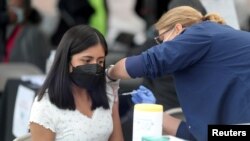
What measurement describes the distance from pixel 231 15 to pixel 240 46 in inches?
46.5

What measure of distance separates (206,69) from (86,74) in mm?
500

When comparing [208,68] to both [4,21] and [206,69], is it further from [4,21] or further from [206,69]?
[4,21]

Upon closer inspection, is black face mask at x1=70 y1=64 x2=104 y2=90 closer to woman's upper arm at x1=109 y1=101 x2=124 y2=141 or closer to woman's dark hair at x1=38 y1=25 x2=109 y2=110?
woman's dark hair at x1=38 y1=25 x2=109 y2=110

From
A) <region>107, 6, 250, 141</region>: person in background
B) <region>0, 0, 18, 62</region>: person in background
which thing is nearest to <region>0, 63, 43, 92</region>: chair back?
<region>0, 0, 18, 62</region>: person in background

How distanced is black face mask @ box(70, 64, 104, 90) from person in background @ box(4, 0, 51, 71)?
2891mm

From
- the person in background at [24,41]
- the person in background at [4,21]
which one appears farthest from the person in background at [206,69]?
the person in background at [4,21]

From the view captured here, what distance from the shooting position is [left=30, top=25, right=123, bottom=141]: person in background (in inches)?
112

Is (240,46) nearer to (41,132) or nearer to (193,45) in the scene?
(193,45)

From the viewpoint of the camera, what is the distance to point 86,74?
9.36 ft

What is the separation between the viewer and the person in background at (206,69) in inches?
107

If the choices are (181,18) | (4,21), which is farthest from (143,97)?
(4,21)

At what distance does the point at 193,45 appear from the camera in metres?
2.69

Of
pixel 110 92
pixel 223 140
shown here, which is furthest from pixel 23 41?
pixel 223 140

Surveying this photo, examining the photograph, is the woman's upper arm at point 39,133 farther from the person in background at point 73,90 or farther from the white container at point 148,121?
the white container at point 148,121
